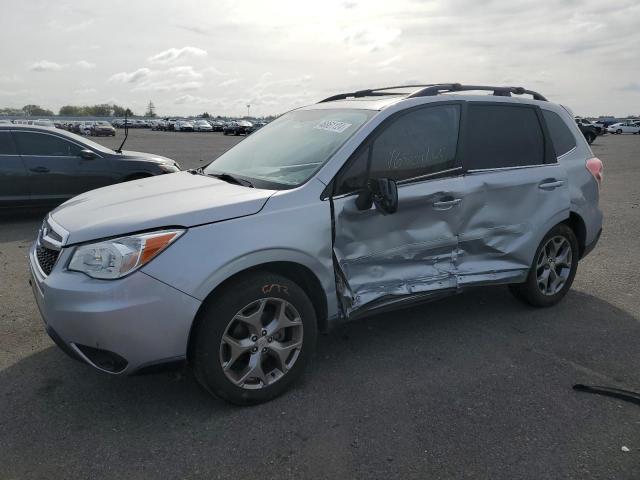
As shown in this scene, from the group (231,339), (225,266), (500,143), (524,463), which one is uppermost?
(500,143)

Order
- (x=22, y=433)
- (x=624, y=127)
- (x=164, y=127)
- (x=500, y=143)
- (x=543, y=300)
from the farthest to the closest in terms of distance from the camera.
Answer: (x=164, y=127)
(x=624, y=127)
(x=543, y=300)
(x=500, y=143)
(x=22, y=433)

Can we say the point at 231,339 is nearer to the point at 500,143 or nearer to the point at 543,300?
the point at 500,143

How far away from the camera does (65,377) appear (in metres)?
3.56

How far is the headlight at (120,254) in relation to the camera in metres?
2.84

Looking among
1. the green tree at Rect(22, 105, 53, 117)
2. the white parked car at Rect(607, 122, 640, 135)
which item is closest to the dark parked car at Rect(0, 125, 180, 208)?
the white parked car at Rect(607, 122, 640, 135)

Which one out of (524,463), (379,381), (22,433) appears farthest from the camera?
(379,381)

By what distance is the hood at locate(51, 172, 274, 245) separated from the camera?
298 cm

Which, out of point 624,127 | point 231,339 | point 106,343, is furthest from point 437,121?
point 624,127

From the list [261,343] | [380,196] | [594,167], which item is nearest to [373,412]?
[261,343]

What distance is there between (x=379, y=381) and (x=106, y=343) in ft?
5.59

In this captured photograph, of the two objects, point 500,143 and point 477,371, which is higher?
point 500,143

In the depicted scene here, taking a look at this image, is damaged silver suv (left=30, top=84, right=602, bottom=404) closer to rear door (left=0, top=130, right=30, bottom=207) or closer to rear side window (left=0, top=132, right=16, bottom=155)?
rear door (left=0, top=130, right=30, bottom=207)

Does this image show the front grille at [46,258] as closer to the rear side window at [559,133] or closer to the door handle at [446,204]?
the door handle at [446,204]

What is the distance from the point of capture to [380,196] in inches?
135
